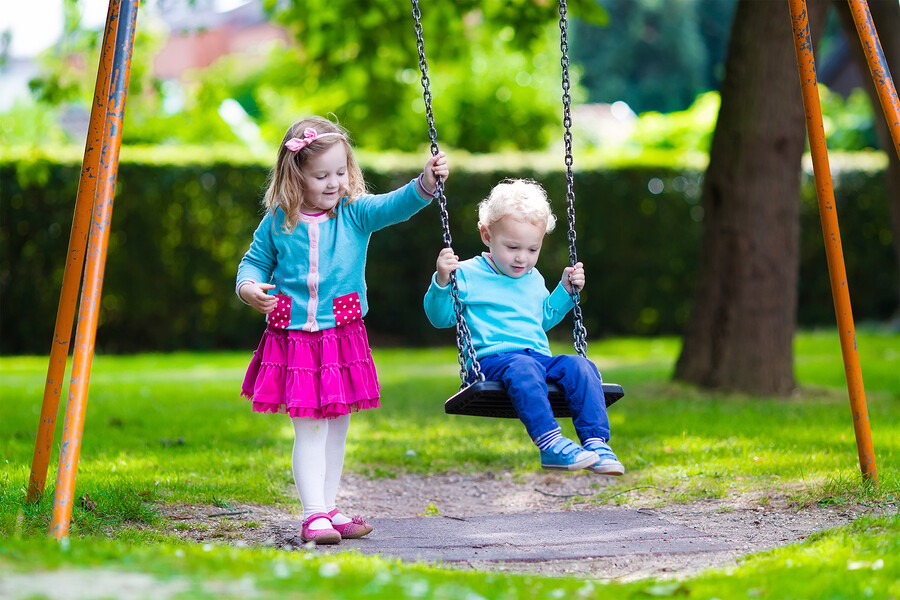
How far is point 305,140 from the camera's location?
4.04 metres

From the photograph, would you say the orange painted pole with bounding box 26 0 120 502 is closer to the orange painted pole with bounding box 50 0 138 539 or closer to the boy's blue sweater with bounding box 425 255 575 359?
the orange painted pole with bounding box 50 0 138 539

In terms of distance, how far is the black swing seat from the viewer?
12.9 ft

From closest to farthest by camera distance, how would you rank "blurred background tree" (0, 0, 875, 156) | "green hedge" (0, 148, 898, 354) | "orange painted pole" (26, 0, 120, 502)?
"orange painted pole" (26, 0, 120, 502)
"blurred background tree" (0, 0, 875, 156)
"green hedge" (0, 148, 898, 354)

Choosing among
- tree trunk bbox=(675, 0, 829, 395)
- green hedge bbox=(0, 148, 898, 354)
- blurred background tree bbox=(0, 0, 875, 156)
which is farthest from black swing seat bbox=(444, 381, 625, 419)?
green hedge bbox=(0, 148, 898, 354)

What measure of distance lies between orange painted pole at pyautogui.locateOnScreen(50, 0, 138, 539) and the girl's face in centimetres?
72

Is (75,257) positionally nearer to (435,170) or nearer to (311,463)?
(311,463)

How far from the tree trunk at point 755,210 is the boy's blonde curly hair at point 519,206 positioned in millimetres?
3897

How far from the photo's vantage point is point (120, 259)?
12664 mm

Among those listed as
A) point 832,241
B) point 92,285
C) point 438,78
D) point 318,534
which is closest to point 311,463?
point 318,534

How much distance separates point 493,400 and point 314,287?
82 cm

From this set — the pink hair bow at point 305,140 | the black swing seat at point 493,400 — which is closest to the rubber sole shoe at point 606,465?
the black swing seat at point 493,400

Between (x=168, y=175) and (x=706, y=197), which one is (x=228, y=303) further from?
(x=706, y=197)

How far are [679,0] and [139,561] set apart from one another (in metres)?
45.7

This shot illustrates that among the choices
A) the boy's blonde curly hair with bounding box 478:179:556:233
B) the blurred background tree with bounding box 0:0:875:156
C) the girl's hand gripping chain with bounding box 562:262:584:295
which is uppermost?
the blurred background tree with bounding box 0:0:875:156
